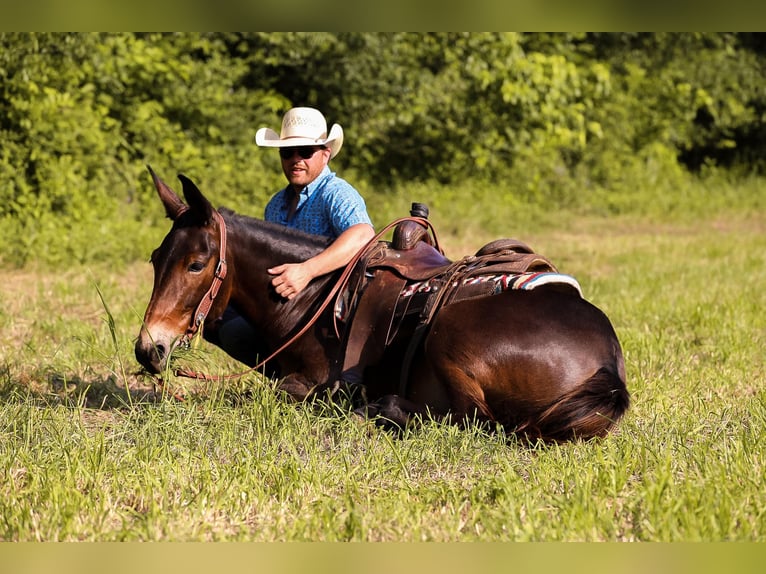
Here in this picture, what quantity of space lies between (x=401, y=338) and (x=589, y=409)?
1.01 m

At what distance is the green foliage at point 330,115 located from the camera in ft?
37.7

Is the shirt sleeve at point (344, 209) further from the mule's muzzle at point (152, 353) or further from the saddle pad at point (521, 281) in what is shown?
the mule's muzzle at point (152, 353)

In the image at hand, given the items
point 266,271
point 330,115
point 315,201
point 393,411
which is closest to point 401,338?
point 393,411

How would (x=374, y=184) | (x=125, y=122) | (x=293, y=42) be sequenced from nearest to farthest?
(x=125, y=122) → (x=293, y=42) → (x=374, y=184)

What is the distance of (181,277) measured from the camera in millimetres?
4523

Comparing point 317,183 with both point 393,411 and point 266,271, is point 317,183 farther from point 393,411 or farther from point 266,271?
point 393,411

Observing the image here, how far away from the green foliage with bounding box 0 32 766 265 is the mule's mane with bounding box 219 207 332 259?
21.0 feet

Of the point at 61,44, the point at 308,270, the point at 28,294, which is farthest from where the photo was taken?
the point at 61,44

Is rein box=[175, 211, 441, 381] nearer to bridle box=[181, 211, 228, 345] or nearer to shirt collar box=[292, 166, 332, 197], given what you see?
bridle box=[181, 211, 228, 345]

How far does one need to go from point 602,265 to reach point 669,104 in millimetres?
11015

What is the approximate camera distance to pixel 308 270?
190 inches

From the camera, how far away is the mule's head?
4484mm

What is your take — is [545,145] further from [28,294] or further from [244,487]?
[244,487]

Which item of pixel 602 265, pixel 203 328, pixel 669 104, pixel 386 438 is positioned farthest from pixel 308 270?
pixel 669 104
